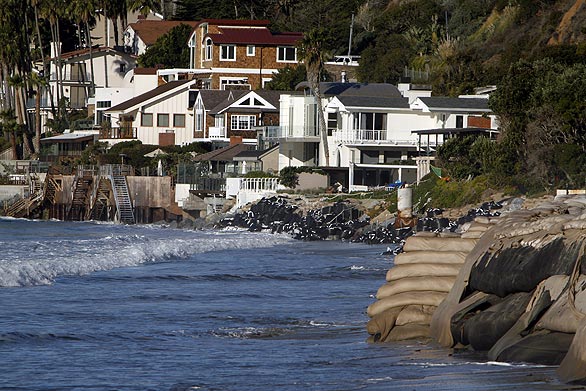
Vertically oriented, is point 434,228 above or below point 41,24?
below

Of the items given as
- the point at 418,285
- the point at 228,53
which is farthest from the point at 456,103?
the point at 418,285

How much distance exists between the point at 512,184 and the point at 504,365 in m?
35.0

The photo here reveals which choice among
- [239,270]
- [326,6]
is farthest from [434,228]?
[326,6]

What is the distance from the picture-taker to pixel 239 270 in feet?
109

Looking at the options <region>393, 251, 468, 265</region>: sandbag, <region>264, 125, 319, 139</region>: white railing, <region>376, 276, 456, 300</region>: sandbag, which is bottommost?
<region>376, 276, 456, 300</region>: sandbag

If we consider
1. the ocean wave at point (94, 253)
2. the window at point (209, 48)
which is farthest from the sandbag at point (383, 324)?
the window at point (209, 48)

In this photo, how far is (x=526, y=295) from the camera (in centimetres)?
1563

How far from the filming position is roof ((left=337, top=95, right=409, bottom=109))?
66.4 m

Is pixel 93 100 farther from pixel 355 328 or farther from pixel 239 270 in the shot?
pixel 355 328

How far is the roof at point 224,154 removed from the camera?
72.9 m

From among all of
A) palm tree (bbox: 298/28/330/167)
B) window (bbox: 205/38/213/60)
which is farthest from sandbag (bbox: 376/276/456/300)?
window (bbox: 205/38/213/60)

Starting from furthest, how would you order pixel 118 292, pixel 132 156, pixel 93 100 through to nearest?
pixel 93 100 < pixel 132 156 < pixel 118 292

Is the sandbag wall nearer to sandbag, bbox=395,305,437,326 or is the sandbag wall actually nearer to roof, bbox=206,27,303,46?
sandbag, bbox=395,305,437,326

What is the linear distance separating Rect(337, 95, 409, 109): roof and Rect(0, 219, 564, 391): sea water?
29.6 m
